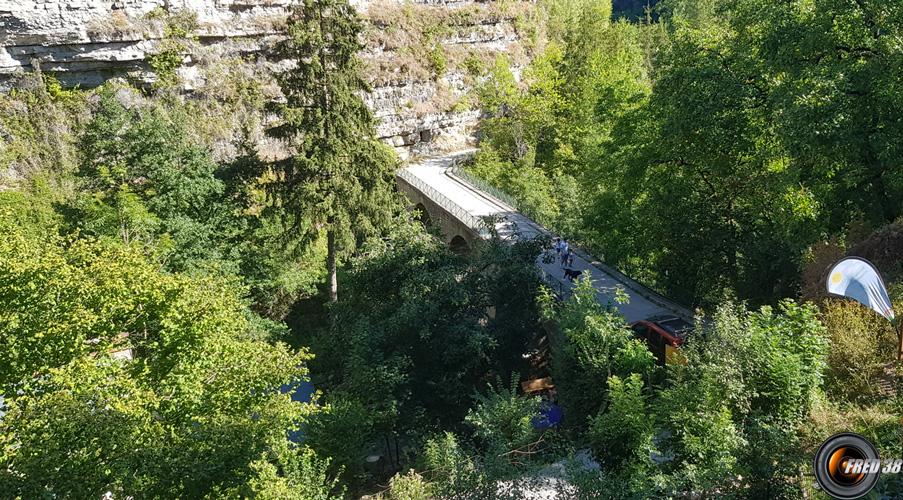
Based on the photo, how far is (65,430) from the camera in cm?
827

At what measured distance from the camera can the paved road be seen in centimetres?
1716

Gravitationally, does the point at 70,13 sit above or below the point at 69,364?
above

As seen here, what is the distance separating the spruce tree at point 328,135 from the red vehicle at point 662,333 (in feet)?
30.2

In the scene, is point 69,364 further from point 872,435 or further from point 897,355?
point 897,355

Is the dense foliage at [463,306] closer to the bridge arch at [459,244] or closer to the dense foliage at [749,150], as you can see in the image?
the dense foliage at [749,150]

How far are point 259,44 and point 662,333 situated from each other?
31.7 metres

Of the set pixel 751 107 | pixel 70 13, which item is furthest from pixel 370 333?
pixel 70 13

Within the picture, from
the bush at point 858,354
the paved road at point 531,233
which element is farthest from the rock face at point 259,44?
the bush at point 858,354

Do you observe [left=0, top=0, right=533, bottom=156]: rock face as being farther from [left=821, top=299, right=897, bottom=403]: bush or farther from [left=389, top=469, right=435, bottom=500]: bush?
[left=821, top=299, right=897, bottom=403]: bush

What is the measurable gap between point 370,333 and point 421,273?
2203mm

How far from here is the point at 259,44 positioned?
36906 millimetres

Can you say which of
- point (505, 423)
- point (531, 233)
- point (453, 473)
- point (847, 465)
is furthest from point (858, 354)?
point (531, 233)

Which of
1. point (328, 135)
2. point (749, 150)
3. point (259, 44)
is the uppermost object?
point (259, 44)

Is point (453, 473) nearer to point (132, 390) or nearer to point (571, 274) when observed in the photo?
point (132, 390)
